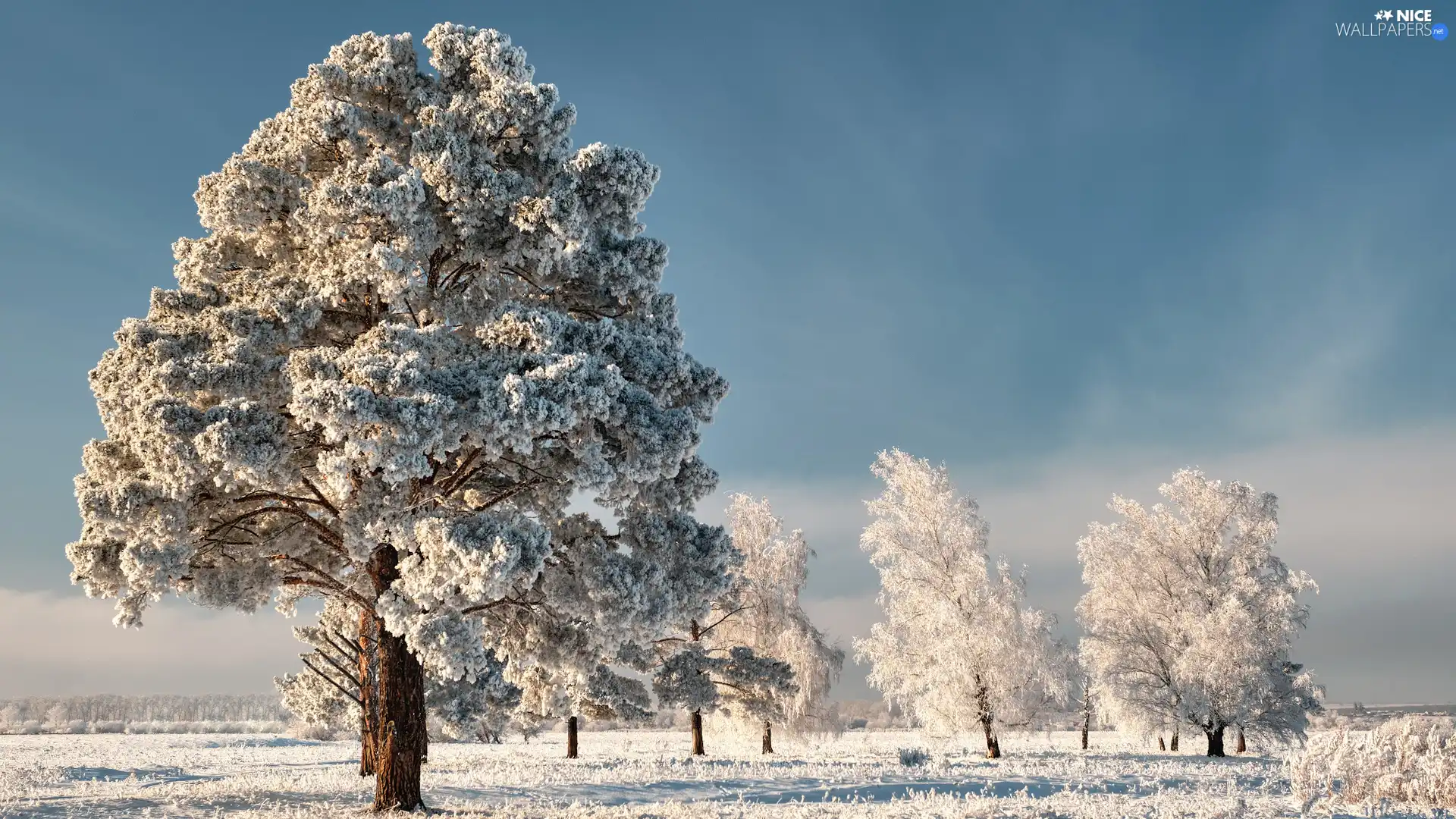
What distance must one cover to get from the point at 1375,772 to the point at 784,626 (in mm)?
23454

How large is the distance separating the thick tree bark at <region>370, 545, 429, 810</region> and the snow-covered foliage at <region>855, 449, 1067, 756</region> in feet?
69.5

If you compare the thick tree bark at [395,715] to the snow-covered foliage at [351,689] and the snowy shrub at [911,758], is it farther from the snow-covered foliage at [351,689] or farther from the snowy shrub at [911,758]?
the snowy shrub at [911,758]

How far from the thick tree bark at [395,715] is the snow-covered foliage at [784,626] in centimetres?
2206

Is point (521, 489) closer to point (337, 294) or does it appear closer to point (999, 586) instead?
point (337, 294)

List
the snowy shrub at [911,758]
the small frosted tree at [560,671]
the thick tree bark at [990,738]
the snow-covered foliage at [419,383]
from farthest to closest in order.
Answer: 1. the thick tree bark at [990,738]
2. the snowy shrub at [911,758]
3. the small frosted tree at [560,671]
4. the snow-covered foliage at [419,383]

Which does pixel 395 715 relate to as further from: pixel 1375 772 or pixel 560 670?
pixel 1375 772

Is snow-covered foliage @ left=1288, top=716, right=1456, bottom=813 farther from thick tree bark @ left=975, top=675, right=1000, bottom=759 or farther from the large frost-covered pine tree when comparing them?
thick tree bark @ left=975, top=675, right=1000, bottom=759

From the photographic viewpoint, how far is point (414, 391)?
13000mm

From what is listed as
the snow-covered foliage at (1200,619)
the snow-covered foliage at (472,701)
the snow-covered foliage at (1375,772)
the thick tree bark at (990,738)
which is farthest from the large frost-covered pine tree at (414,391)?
the snow-covered foliage at (1200,619)

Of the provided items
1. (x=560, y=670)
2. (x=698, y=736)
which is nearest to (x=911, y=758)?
(x=560, y=670)

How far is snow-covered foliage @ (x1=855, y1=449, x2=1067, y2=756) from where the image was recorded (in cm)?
3209

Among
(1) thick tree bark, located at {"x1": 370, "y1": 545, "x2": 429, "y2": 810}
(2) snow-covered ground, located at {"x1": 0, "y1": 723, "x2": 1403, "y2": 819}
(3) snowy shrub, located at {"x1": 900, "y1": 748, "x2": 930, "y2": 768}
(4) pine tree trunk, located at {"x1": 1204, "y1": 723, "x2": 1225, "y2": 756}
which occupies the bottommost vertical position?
(4) pine tree trunk, located at {"x1": 1204, "y1": 723, "x2": 1225, "y2": 756}

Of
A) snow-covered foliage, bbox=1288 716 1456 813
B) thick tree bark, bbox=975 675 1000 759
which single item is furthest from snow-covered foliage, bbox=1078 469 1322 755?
snow-covered foliage, bbox=1288 716 1456 813

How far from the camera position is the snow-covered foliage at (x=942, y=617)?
32.1m
